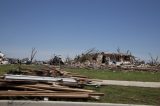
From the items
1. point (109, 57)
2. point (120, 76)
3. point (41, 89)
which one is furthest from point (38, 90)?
point (109, 57)

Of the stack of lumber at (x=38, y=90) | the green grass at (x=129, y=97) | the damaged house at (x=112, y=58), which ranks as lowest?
the green grass at (x=129, y=97)

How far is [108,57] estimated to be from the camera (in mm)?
46000

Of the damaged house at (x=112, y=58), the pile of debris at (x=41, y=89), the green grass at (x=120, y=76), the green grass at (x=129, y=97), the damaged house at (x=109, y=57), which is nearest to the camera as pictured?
the pile of debris at (x=41, y=89)

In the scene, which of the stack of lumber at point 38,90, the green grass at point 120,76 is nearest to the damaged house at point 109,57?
the green grass at point 120,76

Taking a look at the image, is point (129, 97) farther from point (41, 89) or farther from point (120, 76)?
point (120, 76)

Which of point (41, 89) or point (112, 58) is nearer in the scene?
point (41, 89)

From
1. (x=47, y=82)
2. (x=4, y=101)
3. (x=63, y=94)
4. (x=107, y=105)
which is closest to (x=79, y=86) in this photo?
(x=47, y=82)

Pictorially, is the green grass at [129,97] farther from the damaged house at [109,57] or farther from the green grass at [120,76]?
the damaged house at [109,57]

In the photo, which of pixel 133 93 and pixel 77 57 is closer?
pixel 133 93

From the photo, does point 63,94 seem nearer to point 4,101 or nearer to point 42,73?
point 4,101

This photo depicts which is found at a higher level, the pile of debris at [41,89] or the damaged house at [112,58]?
the damaged house at [112,58]

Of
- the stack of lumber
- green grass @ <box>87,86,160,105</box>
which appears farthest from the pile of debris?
green grass @ <box>87,86,160,105</box>

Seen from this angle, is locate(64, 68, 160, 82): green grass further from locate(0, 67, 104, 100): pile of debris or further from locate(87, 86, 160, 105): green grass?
locate(0, 67, 104, 100): pile of debris

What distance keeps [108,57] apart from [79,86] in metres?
35.5
